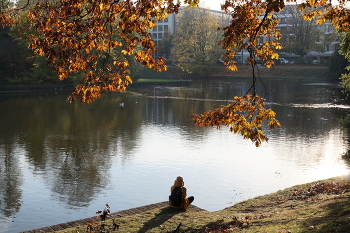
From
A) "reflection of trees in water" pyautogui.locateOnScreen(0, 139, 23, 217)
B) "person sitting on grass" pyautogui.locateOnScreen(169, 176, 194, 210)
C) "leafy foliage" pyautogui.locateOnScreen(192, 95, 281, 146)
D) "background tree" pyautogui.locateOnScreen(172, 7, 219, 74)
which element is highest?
"background tree" pyautogui.locateOnScreen(172, 7, 219, 74)

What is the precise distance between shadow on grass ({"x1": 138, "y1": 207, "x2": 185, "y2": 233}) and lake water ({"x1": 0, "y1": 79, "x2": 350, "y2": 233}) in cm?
241

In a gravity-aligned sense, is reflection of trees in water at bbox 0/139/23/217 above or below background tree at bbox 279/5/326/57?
below

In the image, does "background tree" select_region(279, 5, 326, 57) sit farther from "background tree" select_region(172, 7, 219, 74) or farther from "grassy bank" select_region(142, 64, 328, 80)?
"background tree" select_region(172, 7, 219, 74)

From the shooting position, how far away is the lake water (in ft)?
44.3

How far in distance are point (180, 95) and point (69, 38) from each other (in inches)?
1479

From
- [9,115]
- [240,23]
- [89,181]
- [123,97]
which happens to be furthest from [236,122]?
[123,97]

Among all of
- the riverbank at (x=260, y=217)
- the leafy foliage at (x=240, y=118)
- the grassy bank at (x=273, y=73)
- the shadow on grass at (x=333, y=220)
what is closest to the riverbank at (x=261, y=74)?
the grassy bank at (x=273, y=73)

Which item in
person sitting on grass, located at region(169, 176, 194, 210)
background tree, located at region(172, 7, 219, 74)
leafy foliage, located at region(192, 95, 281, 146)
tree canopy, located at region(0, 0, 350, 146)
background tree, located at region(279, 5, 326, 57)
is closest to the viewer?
tree canopy, located at region(0, 0, 350, 146)

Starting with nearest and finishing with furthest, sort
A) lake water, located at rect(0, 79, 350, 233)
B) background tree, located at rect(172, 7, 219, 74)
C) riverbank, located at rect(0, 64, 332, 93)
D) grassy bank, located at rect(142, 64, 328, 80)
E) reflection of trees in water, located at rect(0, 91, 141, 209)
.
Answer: lake water, located at rect(0, 79, 350, 233) < reflection of trees in water, located at rect(0, 91, 141, 209) < riverbank, located at rect(0, 64, 332, 93) < grassy bank, located at rect(142, 64, 328, 80) < background tree, located at rect(172, 7, 219, 74)

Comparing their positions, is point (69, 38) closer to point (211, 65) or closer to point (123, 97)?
point (123, 97)

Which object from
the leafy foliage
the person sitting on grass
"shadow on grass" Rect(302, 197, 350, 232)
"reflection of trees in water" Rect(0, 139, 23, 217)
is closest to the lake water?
"reflection of trees in water" Rect(0, 139, 23, 217)

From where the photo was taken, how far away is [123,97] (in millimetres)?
43719

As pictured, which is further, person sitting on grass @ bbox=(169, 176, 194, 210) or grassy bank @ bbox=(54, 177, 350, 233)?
person sitting on grass @ bbox=(169, 176, 194, 210)

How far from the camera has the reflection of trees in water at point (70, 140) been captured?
14984mm
